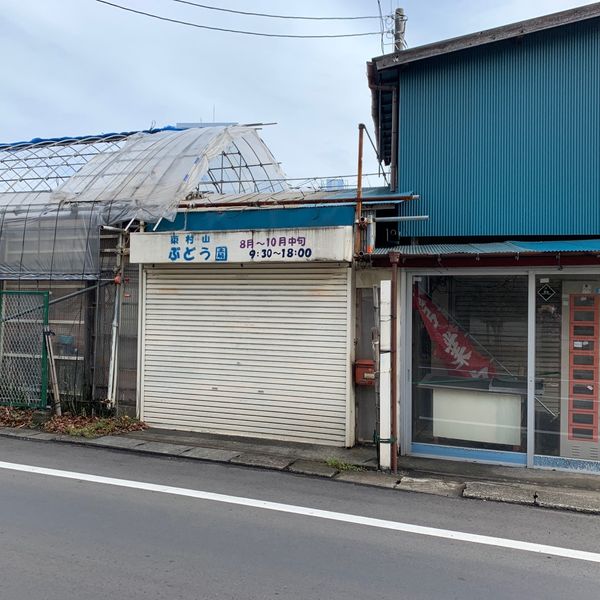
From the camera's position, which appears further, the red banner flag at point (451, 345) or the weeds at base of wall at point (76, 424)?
the weeds at base of wall at point (76, 424)

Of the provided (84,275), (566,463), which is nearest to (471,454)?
(566,463)

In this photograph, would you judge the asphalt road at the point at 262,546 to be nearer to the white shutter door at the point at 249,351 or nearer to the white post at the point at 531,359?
the white post at the point at 531,359

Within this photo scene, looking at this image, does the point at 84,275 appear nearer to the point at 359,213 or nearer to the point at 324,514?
the point at 359,213

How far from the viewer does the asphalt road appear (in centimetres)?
412

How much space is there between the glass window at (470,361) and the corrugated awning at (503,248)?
474 mm

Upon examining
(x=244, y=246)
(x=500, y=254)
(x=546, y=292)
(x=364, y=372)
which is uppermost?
(x=244, y=246)

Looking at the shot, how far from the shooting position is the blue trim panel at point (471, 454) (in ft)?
25.9

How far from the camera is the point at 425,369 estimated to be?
28.0 feet

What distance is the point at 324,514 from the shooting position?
582 cm

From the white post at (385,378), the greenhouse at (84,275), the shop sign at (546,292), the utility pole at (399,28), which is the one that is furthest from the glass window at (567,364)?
the utility pole at (399,28)

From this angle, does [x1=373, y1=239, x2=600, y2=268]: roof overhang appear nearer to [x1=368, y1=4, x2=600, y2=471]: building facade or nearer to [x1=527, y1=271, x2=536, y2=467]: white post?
[x1=368, y1=4, x2=600, y2=471]: building facade

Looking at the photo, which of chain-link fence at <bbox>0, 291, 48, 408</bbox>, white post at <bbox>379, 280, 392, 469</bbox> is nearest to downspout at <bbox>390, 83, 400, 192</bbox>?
white post at <bbox>379, 280, 392, 469</bbox>

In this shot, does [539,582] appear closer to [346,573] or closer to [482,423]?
[346,573]

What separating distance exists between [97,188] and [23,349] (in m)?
3.35
